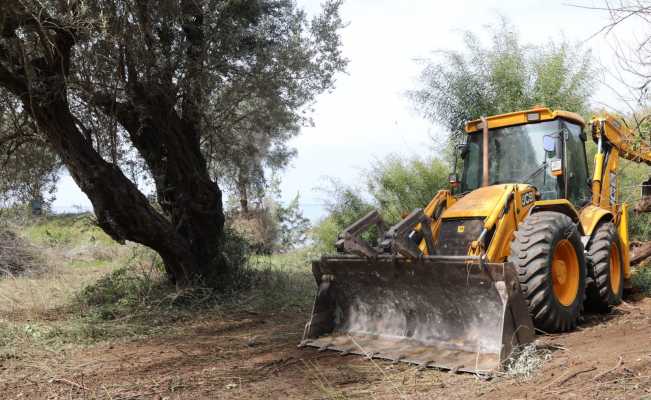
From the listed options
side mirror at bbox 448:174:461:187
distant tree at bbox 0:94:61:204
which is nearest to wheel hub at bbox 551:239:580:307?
side mirror at bbox 448:174:461:187

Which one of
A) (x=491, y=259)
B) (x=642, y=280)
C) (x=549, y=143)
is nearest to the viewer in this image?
(x=491, y=259)

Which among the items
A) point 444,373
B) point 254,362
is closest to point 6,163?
point 254,362

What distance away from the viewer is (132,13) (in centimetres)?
714

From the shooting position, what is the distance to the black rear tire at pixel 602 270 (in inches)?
267

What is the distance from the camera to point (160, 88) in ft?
25.6

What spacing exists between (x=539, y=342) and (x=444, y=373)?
106 cm

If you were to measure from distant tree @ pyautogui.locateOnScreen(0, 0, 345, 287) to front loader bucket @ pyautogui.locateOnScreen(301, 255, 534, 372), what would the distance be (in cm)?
301

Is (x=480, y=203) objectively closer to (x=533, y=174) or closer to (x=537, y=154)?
(x=533, y=174)

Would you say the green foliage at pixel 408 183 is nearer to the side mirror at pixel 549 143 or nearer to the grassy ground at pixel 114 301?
the grassy ground at pixel 114 301

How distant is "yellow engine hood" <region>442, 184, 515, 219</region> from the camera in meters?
6.21

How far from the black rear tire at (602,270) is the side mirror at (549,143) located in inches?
46.7

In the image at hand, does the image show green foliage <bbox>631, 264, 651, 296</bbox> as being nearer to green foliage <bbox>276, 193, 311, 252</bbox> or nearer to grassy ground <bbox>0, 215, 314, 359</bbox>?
grassy ground <bbox>0, 215, 314, 359</bbox>

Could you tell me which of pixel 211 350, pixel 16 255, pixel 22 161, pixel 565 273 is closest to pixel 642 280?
pixel 565 273

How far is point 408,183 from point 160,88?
7249 millimetres
